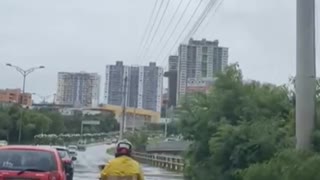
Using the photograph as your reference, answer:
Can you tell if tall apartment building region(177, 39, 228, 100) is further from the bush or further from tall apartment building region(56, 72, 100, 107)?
tall apartment building region(56, 72, 100, 107)

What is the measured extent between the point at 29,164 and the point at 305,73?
593 centimetres

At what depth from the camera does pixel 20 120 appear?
94.5 meters

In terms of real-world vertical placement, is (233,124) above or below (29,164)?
above

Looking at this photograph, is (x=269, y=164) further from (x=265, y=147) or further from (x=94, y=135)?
(x=94, y=135)

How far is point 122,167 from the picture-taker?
10.2 meters

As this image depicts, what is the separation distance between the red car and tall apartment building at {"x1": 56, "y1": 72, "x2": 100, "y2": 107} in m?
156

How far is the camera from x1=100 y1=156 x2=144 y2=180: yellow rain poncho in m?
10.2

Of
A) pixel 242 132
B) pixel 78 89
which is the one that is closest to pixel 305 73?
pixel 242 132

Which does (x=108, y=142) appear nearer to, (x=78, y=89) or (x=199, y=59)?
(x=78, y=89)

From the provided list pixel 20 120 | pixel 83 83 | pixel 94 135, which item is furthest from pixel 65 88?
pixel 20 120

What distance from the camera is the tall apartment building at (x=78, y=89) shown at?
565ft

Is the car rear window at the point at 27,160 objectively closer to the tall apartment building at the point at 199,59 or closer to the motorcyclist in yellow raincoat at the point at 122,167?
the motorcyclist in yellow raincoat at the point at 122,167

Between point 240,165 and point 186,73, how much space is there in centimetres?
4174

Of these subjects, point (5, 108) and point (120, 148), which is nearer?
point (120, 148)
